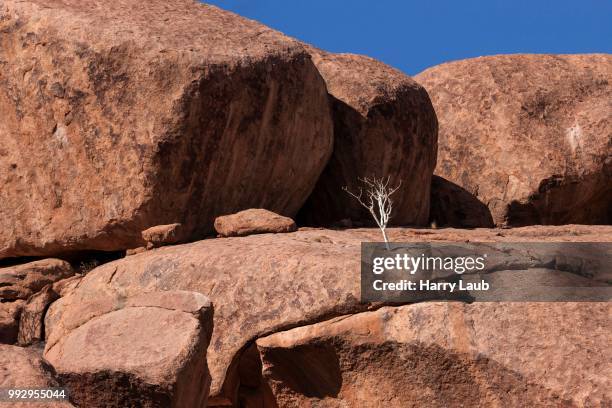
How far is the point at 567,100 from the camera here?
16.0m

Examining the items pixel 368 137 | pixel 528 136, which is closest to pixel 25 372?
pixel 368 137

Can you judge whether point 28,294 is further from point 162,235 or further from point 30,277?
point 162,235

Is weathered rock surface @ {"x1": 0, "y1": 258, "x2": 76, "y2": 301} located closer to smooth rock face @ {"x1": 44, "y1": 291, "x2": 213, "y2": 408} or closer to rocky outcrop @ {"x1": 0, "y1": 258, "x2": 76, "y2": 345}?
rocky outcrop @ {"x1": 0, "y1": 258, "x2": 76, "y2": 345}

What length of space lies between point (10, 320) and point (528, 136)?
24.9ft

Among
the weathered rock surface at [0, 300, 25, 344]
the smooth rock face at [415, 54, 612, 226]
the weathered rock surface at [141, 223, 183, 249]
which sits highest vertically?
the smooth rock face at [415, 54, 612, 226]

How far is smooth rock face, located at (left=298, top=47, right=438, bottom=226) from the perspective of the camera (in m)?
12.6

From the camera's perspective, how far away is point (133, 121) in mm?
10664

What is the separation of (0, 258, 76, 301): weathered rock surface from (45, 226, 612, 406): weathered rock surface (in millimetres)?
417

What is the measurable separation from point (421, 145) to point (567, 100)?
3.65 meters

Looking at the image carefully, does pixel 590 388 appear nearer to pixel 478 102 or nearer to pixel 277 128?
pixel 277 128

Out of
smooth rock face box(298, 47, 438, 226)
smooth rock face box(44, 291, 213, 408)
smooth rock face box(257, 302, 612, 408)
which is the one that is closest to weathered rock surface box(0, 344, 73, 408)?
smooth rock face box(44, 291, 213, 408)

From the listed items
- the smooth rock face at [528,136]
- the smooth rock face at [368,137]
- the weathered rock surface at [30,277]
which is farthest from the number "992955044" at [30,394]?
the smooth rock face at [528,136]

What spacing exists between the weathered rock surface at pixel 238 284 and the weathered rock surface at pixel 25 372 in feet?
6.39

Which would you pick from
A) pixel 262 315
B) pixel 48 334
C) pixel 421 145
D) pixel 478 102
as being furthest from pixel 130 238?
pixel 478 102
